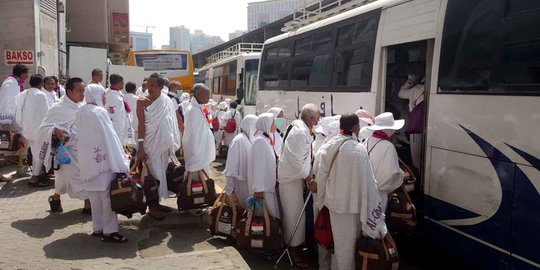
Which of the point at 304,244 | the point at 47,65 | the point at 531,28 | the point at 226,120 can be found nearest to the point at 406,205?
the point at 304,244

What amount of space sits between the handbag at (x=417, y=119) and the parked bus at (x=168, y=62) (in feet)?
52.6

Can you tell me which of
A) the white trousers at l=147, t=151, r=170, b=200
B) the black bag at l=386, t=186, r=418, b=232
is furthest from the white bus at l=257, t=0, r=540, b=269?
the white trousers at l=147, t=151, r=170, b=200

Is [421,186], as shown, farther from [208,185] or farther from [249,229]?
[208,185]

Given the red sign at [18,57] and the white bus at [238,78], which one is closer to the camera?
the red sign at [18,57]

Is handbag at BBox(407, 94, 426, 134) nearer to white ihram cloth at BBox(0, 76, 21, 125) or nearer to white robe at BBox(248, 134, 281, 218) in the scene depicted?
white robe at BBox(248, 134, 281, 218)

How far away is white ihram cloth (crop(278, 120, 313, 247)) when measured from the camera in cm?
432

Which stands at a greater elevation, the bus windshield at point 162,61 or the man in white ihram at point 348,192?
the bus windshield at point 162,61

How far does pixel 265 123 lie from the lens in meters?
4.59

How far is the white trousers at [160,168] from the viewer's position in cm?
557

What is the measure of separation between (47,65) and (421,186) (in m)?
11.2

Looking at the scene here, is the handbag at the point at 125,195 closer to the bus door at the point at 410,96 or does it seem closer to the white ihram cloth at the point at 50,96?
the bus door at the point at 410,96

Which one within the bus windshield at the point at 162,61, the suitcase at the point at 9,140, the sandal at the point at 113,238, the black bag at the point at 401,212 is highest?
the bus windshield at the point at 162,61

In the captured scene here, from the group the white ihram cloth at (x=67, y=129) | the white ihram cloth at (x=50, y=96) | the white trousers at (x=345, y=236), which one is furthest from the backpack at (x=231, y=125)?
the white trousers at (x=345, y=236)

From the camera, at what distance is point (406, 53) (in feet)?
18.0
